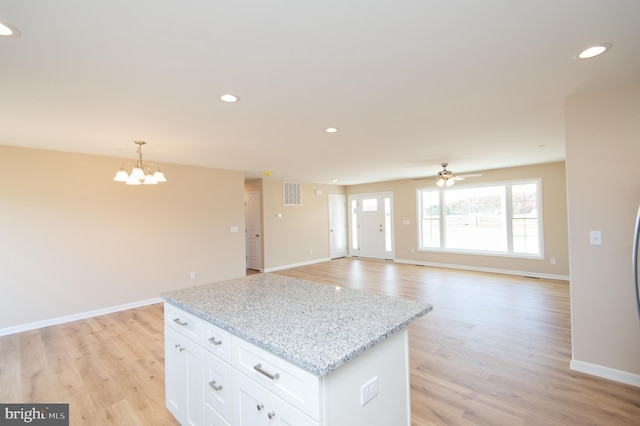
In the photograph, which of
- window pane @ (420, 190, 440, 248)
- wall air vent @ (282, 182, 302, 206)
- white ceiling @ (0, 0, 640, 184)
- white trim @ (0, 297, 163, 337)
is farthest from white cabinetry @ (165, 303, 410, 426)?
window pane @ (420, 190, 440, 248)

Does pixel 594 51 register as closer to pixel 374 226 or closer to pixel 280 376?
pixel 280 376

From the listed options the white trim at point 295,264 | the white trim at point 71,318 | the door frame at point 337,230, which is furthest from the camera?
the door frame at point 337,230

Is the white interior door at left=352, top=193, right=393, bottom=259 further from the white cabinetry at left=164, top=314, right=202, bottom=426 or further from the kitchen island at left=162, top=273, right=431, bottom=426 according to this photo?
the white cabinetry at left=164, top=314, right=202, bottom=426

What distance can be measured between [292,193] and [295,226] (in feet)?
3.05

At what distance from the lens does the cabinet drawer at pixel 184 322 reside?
177cm

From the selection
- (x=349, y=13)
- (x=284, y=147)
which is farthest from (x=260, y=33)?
(x=284, y=147)

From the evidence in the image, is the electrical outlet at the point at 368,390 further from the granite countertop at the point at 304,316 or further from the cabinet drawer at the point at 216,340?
the cabinet drawer at the point at 216,340

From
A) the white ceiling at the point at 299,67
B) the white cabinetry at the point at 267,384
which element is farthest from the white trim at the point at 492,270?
the white cabinetry at the point at 267,384

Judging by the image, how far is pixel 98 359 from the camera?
9.69 ft

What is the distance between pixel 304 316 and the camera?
157 cm

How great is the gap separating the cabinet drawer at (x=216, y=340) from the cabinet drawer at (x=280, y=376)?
0.06m

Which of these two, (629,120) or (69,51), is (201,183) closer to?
(69,51)

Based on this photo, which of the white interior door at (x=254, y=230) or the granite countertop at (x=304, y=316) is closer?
the granite countertop at (x=304, y=316)

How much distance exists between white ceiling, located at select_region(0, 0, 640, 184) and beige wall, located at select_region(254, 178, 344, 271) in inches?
153
